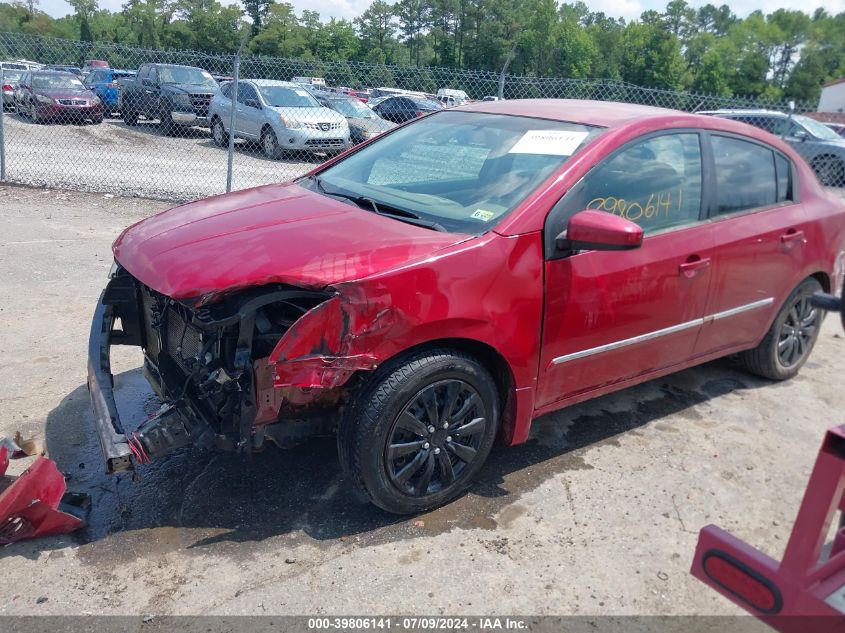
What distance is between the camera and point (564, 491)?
3.52 m

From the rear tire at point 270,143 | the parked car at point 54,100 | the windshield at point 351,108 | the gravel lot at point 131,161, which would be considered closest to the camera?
the gravel lot at point 131,161

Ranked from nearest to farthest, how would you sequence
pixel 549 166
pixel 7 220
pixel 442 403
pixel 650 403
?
pixel 442 403 < pixel 549 166 < pixel 650 403 < pixel 7 220

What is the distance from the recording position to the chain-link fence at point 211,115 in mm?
11414

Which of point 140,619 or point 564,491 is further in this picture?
point 564,491

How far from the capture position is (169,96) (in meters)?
17.3

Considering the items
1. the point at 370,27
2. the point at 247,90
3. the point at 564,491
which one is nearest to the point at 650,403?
the point at 564,491

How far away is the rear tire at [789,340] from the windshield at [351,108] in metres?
13.3

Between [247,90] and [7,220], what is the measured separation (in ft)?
27.8

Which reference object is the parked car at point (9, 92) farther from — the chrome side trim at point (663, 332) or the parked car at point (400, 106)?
the chrome side trim at point (663, 332)

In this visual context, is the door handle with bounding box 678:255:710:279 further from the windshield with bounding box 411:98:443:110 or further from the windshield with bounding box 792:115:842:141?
the windshield with bounding box 411:98:443:110

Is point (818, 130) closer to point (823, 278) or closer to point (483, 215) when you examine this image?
point (823, 278)

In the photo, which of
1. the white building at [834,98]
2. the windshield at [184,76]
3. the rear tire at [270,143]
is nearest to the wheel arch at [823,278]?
the rear tire at [270,143]

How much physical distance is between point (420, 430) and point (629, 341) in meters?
1.25

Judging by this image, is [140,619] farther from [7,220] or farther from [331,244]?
[7,220]
